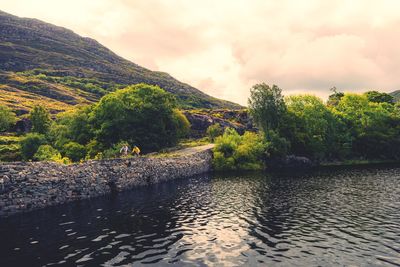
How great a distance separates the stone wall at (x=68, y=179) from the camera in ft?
134

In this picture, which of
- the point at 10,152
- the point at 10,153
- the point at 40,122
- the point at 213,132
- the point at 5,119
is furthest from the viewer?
the point at 213,132

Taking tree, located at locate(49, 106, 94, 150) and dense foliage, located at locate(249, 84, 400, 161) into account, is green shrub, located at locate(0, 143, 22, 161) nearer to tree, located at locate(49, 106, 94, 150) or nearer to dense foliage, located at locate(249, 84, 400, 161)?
tree, located at locate(49, 106, 94, 150)

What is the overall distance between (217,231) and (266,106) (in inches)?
3076

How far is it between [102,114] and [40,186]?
154ft

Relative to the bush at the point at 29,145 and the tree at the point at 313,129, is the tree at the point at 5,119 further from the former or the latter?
the tree at the point at 313,129

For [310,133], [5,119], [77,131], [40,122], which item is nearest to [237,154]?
[310,133]

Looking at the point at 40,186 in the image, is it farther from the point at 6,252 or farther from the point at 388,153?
the point at 388,153

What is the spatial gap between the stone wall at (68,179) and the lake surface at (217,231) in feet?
8.50

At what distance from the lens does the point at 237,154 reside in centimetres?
9506

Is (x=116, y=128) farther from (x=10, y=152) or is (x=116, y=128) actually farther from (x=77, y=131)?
(x=10, y=152)

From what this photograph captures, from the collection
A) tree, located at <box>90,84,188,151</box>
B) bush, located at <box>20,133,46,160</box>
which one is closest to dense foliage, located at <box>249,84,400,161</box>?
tree, located at <box>90,84,188,151</box>

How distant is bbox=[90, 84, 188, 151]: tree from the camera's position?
8569 cm

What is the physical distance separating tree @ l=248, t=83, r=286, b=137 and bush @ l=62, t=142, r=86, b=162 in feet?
182

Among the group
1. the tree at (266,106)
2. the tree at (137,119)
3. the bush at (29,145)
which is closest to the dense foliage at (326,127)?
the tree at (266,106)
